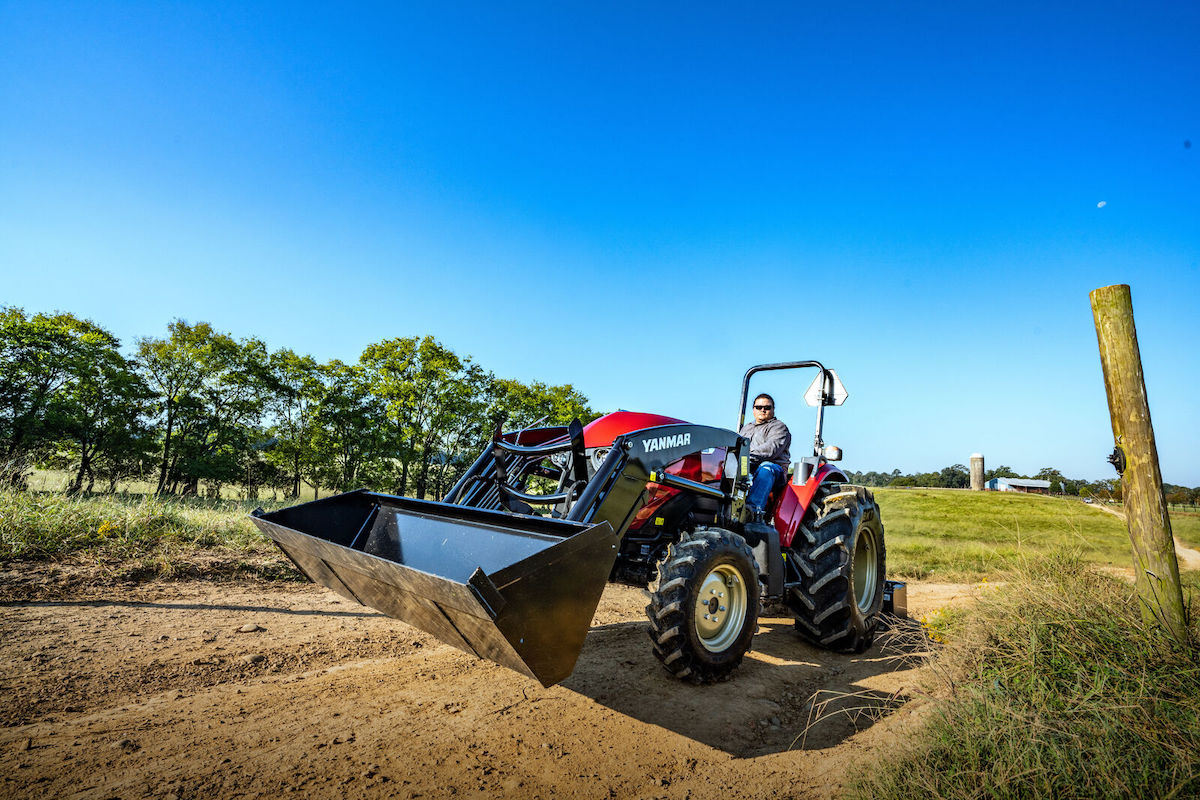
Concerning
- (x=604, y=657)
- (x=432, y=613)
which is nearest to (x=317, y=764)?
(x=432, y=613)

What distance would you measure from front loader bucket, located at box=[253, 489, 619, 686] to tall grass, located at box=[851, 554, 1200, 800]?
151 cm

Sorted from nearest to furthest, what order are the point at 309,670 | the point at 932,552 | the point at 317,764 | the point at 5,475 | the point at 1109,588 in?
the point at 317,764, the point at 309,670, the point at 1109,588, the point at 5,475, the point at 932,552

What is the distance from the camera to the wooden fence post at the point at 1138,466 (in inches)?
139

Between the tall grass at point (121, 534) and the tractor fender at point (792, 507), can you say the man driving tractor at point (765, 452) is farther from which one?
the tall grass at point (121, 534)

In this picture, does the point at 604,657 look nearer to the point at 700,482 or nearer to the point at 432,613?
the point at 700,482

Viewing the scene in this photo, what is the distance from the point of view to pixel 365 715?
334cm

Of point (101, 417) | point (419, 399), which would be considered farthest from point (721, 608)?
point (101, 417)

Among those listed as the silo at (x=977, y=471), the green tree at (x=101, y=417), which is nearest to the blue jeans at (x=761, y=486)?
the green tree at (x=101, y=417)

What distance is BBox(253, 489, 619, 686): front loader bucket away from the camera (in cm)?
262

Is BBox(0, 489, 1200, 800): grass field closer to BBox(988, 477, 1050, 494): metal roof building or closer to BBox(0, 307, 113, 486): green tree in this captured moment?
BBox(0, 307, 113, 486): green tree

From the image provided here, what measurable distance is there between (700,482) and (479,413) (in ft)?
75.7

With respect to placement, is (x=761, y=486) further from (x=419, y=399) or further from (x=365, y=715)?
(x=419, y=399)

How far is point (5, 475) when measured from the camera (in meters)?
8.86

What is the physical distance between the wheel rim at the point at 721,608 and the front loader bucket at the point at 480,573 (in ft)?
3.70
